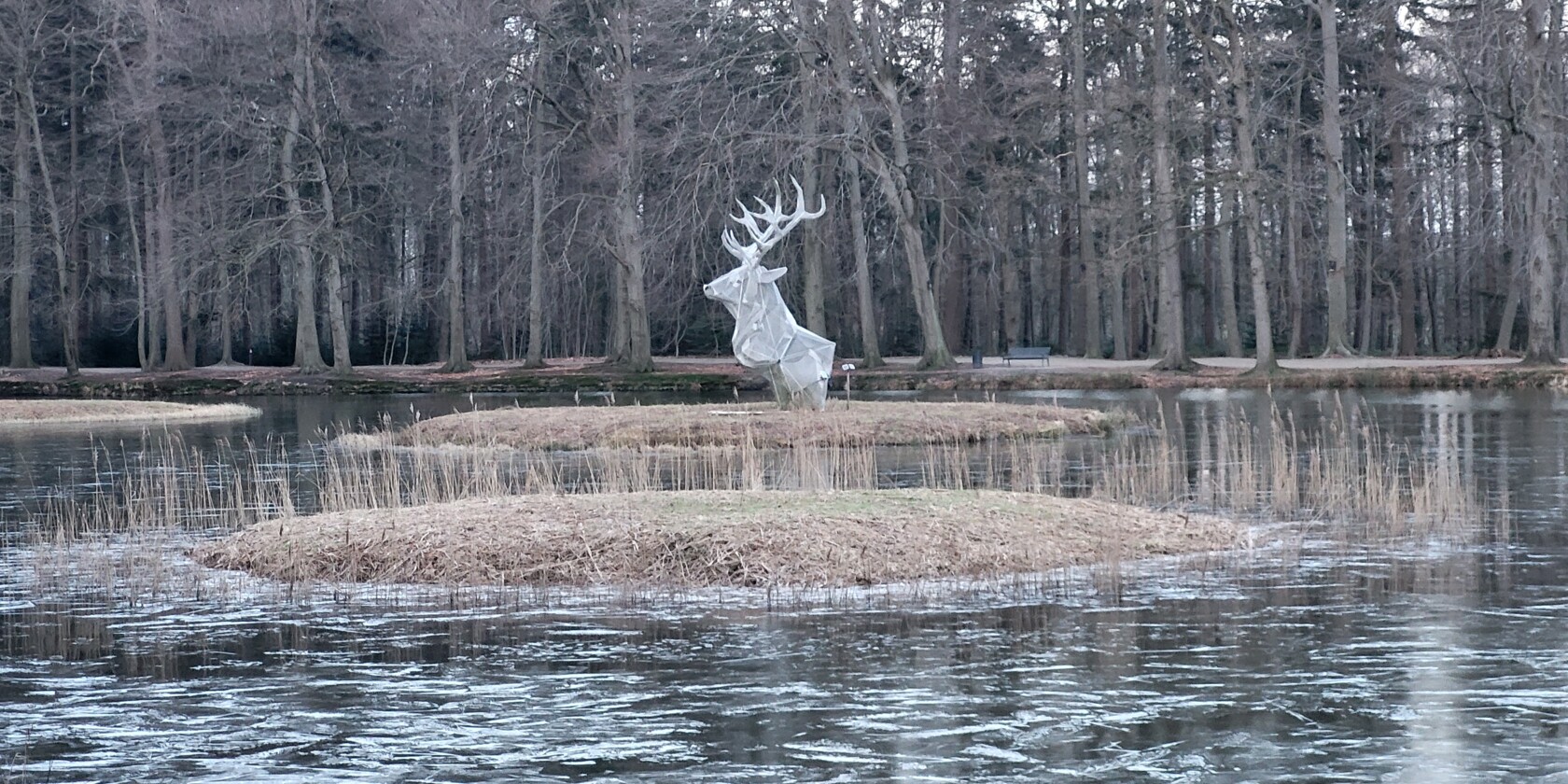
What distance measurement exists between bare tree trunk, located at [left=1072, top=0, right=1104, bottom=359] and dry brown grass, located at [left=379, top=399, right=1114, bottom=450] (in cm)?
2267

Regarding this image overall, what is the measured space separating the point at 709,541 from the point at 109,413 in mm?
28741

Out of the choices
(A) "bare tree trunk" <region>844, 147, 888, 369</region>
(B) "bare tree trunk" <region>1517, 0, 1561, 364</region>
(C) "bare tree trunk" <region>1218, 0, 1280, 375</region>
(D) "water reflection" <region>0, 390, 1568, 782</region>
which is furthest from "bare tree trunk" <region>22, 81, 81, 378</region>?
(D) "water reflection" <region>0, 390, 1568, 782</region>

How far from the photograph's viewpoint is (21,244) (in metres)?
55.2

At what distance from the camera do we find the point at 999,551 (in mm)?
13750

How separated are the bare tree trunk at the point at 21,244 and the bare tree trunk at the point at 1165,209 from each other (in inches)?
1269

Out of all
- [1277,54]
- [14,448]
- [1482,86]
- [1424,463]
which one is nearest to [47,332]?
[14,448]

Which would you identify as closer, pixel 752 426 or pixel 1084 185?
pixel 752 426

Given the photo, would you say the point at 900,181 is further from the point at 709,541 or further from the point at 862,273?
the point at 709,541

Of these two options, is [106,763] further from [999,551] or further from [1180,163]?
[1180,163]

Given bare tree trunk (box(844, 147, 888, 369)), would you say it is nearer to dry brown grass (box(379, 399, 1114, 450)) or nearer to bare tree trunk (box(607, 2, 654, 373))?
bare tree trunk (box(607, 2, 654, 373))

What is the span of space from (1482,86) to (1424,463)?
24.9 meters

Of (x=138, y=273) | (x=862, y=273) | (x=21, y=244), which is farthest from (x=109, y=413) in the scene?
(x=862, y=273)

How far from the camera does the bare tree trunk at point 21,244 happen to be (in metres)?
54.7

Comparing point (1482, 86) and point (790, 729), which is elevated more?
point (1482, 86)
